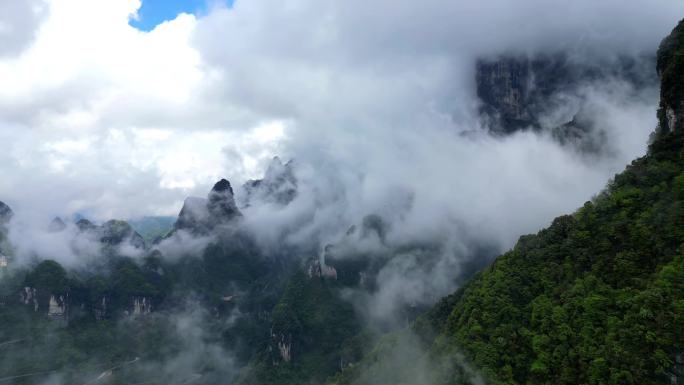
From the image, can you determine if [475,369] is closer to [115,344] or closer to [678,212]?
[678,212]

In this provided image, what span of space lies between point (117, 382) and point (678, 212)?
150958 millimetres

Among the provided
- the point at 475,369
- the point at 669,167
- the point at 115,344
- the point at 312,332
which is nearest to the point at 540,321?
the point at 475,369

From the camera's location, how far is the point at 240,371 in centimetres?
17225

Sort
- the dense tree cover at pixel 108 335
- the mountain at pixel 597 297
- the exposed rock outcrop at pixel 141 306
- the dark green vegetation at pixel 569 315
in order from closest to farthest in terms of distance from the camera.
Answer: the mountain at pixel 597 297, the dark green vegetation at pixel 569 315, the dense tree cover at pixel 108 335, the exposed rock outcrop at pixel 141 306

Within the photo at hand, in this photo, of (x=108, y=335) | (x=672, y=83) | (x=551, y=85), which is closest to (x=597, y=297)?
(x=672, y=83)

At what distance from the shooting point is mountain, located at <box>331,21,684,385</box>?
4628cm

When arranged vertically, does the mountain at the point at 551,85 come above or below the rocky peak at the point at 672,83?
above

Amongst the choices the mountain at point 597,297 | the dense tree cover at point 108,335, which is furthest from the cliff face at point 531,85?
the dense tree cover at point 108,335

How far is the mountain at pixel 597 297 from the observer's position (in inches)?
1822

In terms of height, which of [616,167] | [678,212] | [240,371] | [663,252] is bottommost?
[240,371]

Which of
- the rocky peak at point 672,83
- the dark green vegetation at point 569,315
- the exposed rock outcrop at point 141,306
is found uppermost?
the rocky peak at point 672,83

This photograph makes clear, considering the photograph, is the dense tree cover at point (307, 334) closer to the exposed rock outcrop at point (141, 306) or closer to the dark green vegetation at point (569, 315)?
the dark green vegetation at point (569, 315)

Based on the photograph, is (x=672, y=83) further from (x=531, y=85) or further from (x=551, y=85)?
(x=531, y=85)

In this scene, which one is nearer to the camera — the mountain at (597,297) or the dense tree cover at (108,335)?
the mountain at (597,297)
